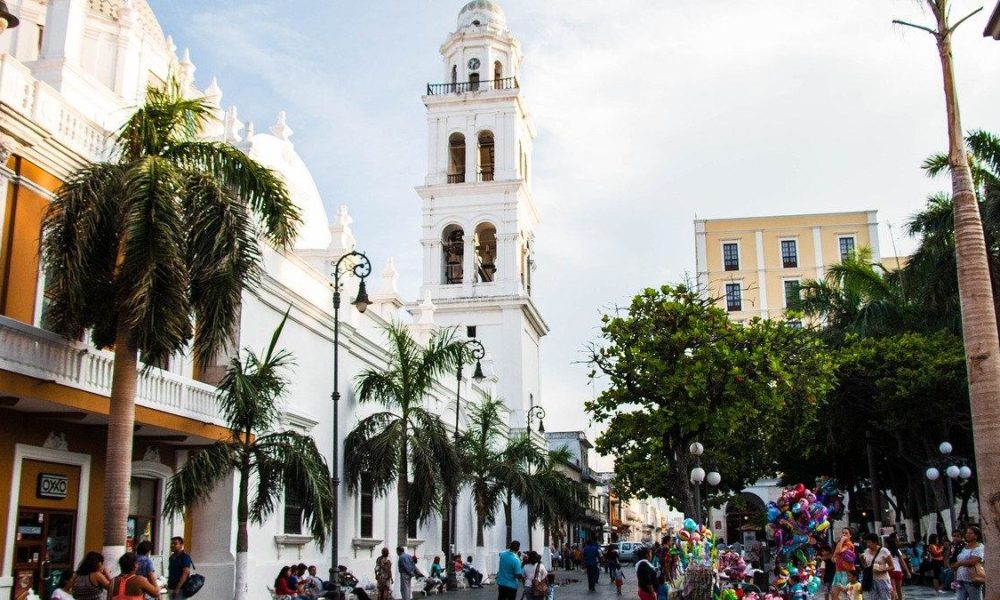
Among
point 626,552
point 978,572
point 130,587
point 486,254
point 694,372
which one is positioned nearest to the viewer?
point 130,587

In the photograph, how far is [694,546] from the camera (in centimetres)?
1401

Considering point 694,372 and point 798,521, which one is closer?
point 798,521

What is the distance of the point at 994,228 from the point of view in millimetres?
21984

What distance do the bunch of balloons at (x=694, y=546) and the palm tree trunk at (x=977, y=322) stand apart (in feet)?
16.8

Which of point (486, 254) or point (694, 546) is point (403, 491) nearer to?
point (694, 546)

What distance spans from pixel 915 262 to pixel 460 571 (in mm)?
16295

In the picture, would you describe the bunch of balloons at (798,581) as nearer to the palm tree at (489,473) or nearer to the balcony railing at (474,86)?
the palm tree at (489,473)

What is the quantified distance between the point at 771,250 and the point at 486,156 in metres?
20.9

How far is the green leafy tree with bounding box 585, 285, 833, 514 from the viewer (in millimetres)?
21031

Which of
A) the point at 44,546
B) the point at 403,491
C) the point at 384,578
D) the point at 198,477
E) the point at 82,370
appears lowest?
the point at 384,578

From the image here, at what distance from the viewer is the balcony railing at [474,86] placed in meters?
47.7

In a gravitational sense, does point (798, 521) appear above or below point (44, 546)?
above

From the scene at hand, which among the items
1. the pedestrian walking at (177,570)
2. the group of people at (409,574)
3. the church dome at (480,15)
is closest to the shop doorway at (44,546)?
the pedestrian walking at (177,570)

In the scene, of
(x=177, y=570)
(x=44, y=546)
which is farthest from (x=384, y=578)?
(x=44, y=546)
